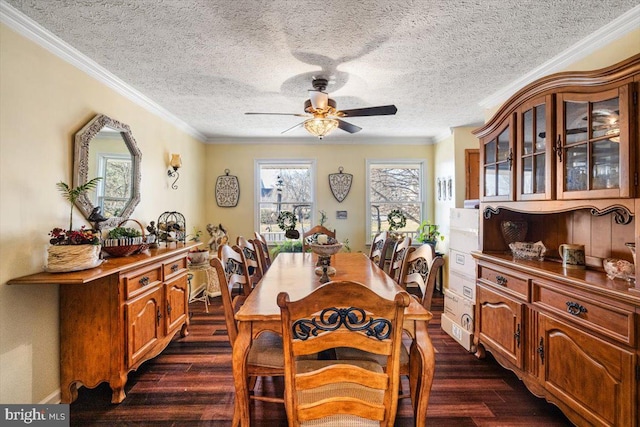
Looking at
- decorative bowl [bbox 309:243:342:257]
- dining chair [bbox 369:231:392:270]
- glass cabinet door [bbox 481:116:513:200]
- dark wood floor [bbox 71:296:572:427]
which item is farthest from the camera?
dining chair [bbox 369:231:392:270]

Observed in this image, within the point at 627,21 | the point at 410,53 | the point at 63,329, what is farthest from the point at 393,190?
the point at 63,329

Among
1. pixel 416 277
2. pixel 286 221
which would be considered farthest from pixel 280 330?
pixel 286 221

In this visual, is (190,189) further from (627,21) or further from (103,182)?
(627,21)

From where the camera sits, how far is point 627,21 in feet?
6.20

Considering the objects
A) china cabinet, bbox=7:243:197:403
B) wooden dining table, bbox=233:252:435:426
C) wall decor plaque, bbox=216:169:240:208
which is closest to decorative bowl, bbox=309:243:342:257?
wooden dining table, bbox=233:252:435:426

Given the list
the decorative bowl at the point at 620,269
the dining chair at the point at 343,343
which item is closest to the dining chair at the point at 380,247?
the decorative bowl at the point at 620,269

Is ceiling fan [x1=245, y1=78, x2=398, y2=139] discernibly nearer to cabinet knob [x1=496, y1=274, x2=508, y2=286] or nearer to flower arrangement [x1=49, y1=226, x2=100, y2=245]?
cabinet knob [x1=496, y1=274, x2=508, y2=286]

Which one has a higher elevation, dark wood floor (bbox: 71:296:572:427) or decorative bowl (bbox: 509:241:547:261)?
decorative bowl (bbox: 509:241:547:261)

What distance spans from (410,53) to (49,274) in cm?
284

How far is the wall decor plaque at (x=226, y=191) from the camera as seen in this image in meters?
5.34

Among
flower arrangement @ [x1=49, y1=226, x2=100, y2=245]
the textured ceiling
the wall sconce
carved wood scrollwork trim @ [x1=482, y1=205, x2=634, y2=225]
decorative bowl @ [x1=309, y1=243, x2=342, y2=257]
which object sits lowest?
decorative bowl @ [x1=309, y1=243, x2=342, y2=257]

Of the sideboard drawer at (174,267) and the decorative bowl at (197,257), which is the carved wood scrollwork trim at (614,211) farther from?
the decorative bowl at (197,257)

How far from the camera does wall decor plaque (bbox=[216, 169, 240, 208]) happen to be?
5340mm

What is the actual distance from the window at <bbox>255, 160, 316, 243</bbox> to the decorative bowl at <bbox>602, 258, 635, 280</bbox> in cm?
408
